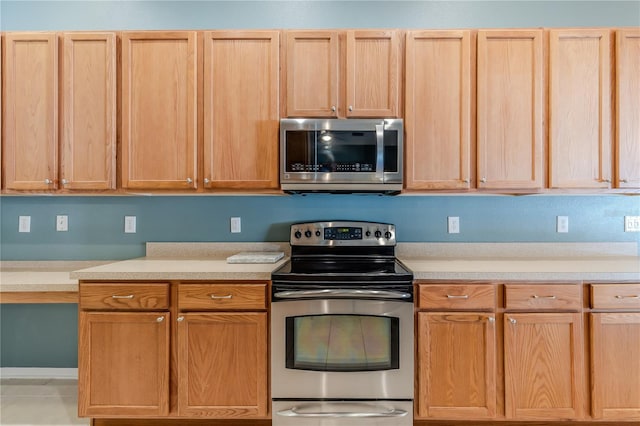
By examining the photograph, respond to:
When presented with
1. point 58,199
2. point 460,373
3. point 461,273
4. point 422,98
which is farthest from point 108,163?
point 460,373

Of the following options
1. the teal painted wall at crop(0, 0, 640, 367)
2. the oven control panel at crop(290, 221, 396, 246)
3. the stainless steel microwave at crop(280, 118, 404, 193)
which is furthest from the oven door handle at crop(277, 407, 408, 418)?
the stainless steel microwave at crop(280, 118, 404, 193)

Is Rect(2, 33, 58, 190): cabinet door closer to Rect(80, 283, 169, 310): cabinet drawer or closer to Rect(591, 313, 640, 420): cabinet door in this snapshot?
Rect(80, 283, 169, 310): cabinet drawer

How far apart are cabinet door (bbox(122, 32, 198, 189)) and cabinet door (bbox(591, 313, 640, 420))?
2.41m

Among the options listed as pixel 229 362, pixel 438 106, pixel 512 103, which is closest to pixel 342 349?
pixel 229 362

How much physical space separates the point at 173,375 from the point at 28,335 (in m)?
1.48

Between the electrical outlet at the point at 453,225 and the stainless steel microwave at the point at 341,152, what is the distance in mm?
641

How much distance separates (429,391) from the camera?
186cm

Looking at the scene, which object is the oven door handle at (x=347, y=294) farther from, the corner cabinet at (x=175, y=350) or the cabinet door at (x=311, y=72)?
the cabinet door at (x=311, y=72)

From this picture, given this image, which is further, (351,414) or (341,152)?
(341,152)

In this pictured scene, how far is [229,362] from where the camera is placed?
6.10 ft

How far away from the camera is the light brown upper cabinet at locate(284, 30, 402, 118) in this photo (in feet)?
7.07

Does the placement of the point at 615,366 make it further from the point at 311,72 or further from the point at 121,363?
the point at 121,363

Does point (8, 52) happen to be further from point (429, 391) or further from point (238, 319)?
point (429, 391)

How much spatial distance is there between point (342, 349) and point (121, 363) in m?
1.16
